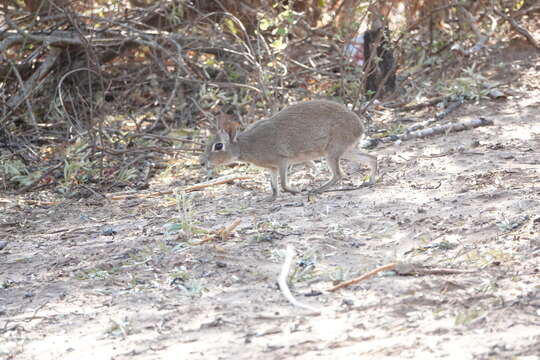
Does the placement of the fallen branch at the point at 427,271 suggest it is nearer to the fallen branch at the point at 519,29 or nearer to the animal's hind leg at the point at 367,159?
the animal's hind leg at the point at 367,159

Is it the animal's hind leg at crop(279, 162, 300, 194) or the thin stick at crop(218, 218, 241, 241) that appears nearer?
the thin stick at crop(218, 218, 241, 241)

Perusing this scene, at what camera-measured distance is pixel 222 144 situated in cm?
711

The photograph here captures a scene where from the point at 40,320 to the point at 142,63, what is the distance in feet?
21.6

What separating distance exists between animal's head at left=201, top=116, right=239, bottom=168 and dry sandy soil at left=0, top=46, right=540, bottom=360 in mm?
382

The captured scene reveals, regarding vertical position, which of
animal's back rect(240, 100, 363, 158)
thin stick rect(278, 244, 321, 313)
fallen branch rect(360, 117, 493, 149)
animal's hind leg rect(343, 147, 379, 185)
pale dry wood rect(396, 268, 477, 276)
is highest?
animal's back rect(240, 100, 363, 158)

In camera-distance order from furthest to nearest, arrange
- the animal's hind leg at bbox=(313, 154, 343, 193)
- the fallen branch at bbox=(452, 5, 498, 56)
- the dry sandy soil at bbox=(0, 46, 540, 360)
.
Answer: the fallen branch at bbox=(452, 5, 498, 56) → the animal's hind leg at bbox=(313, 154, 343, 193) → the dry sandy soil at bbox=(0, 46, 540, 360)

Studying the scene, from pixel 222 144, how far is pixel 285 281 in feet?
8.70

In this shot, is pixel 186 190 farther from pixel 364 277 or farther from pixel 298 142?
pixel 364 277

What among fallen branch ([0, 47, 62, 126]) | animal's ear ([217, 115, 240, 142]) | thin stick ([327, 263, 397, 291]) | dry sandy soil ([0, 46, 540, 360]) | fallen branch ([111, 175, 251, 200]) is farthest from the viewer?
fallen branch ([0, 47, 62, 126])

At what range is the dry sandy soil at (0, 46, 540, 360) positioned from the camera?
3.99 metres

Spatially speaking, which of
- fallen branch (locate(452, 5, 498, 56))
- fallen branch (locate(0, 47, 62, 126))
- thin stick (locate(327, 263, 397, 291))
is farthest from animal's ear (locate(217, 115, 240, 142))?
fallen branch (locate(452, 5, 498, 56))

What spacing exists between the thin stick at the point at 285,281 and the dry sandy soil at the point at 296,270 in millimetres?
39

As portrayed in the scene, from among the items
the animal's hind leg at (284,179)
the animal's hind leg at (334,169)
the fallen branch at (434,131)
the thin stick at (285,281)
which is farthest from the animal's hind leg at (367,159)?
the thin stick at (285,281)

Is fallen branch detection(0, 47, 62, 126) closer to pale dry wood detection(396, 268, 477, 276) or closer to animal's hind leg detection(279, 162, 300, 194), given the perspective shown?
animal's hind leg detection(279, 162, 300, 194)
